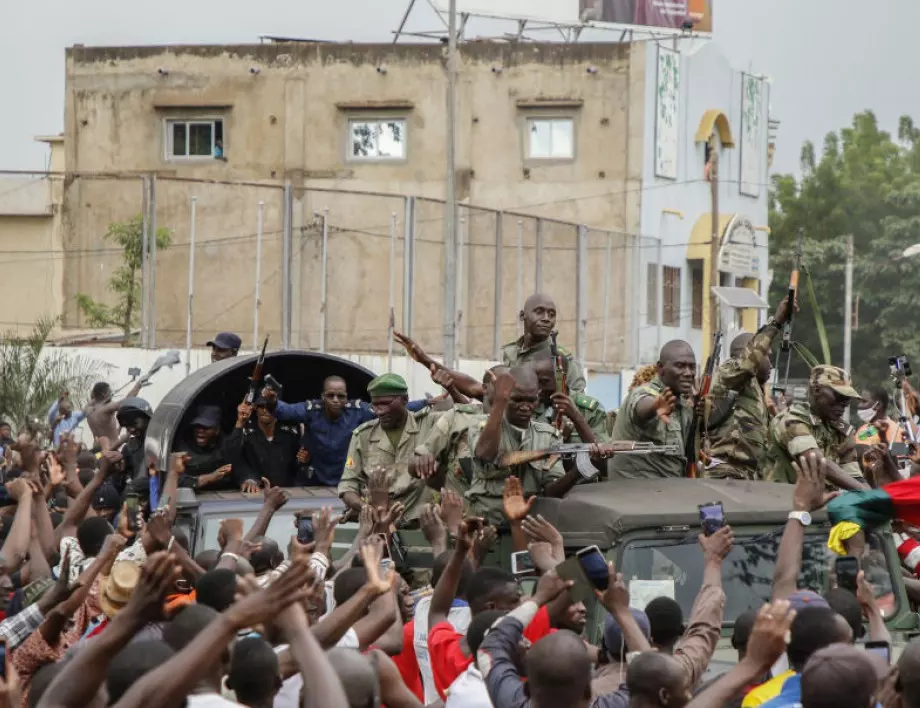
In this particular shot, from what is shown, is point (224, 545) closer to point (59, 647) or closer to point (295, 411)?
point (59, 647)

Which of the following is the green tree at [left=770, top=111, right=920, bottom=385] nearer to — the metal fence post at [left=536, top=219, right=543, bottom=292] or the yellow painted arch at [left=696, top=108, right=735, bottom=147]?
the yellow painted arch at [left=696, top=108, right=735, bottom=147]

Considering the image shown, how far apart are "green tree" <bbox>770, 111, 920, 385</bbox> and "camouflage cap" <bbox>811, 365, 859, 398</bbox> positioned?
36629 millimetres

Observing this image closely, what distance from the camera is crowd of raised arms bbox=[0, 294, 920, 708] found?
5.02 m

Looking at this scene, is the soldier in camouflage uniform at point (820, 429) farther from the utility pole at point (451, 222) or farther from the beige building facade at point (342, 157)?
the beige building facade at point (342, 157)

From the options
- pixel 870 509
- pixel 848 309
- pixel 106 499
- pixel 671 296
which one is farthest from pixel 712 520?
pixel 848 309

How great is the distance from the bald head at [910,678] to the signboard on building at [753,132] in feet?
132

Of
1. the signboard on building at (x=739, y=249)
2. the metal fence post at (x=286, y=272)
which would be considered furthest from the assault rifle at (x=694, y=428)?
the signboard on building at (x=739, y=249)

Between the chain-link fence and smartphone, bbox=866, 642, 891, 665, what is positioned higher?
the chain-link fence

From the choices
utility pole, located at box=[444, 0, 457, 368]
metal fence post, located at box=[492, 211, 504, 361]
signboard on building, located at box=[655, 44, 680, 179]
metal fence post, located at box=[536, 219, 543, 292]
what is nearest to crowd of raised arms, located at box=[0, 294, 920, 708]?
utility pole, located at box=[444, 0, 457, 368]

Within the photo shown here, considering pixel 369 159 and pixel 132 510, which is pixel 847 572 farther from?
pixel 369 159

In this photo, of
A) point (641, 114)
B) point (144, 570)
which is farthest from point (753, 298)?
point (144, 570)

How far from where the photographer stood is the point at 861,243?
52906 mm

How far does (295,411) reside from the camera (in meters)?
12.3

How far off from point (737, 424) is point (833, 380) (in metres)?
0.62
